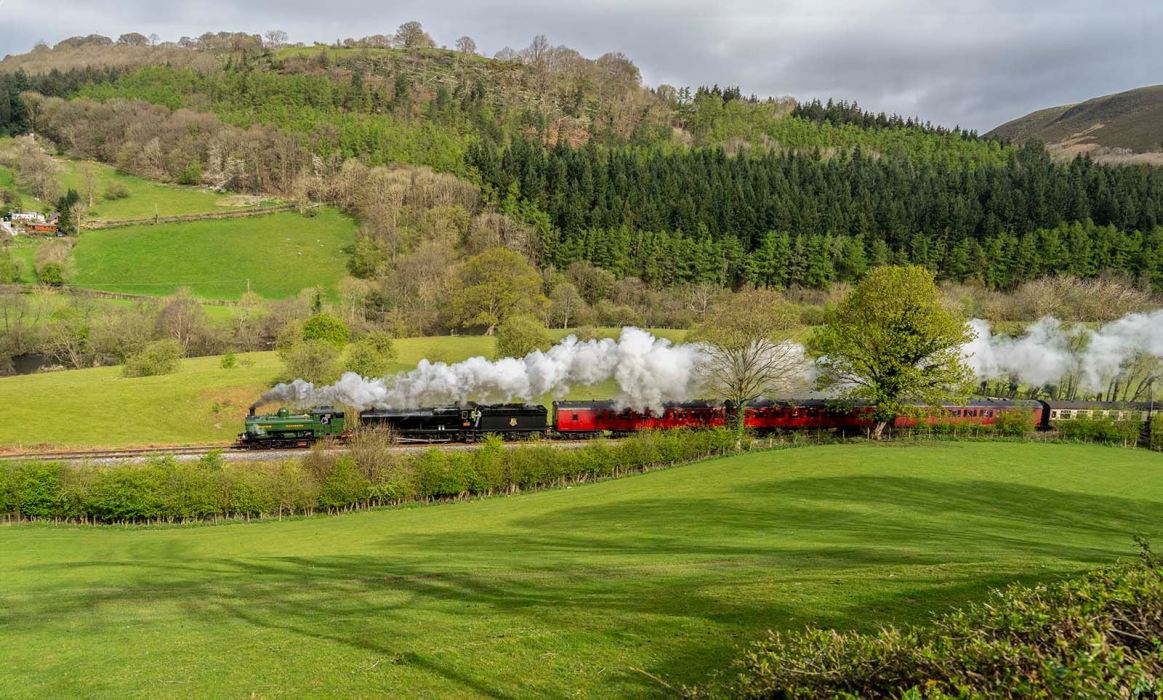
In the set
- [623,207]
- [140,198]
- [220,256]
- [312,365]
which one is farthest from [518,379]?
[140,198]

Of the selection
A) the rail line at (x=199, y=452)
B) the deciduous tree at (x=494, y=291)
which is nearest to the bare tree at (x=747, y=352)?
the rail line at (x=199, y=452)

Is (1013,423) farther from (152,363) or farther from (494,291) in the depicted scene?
(152,363)

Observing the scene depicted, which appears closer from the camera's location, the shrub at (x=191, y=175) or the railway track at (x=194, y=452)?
the railway track at (x=194, y=452)

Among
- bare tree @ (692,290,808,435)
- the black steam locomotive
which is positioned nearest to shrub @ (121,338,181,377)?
→ the black steam locomotive

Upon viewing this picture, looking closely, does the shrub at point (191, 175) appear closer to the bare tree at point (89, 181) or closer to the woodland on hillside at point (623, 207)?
→ the woodland on hillside at point (623, 207)

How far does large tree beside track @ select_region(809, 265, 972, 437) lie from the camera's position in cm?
4659

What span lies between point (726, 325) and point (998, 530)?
91.7ft

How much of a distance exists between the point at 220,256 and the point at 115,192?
148 ft

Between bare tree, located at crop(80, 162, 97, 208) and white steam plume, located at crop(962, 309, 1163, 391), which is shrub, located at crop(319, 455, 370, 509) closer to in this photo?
white steam plume, located at crop(962, 309, 1163, 391)

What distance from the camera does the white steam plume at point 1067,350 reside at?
173 feet

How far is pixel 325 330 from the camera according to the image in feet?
251

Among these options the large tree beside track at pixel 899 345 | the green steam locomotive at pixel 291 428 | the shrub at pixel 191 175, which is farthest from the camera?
the shrub at pixel 191 175

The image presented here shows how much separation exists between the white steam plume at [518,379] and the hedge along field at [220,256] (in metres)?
73.2

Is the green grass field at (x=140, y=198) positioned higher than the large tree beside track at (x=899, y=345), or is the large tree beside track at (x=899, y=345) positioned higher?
the green grass field at (x=140, y=198)
